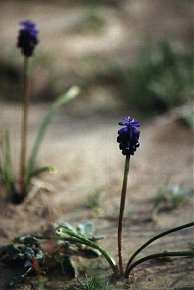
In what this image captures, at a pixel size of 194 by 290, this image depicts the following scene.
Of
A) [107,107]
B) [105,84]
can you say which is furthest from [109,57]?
[107,107]

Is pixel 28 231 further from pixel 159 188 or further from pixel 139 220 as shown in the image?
pixel 159 188

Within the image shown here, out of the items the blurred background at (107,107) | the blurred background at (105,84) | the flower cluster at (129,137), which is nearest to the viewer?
the flower cluster at (129,137)

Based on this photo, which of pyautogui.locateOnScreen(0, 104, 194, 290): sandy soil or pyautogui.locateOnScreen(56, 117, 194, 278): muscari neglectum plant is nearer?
pyautogui.locateOnScreen(56, 117, 194, 278): muscari neglectum plant

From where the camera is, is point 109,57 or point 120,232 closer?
point 120,232

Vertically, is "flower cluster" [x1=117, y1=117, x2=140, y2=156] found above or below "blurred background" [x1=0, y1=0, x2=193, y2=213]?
below

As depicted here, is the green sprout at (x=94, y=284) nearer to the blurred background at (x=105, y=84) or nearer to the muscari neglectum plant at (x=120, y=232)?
the muscari neglectum plant at (x=120, y=232)

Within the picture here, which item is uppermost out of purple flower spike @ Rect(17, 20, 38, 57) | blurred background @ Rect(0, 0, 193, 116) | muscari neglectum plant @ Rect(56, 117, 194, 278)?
blurred background @ Rect(0, 0, 193, 116)

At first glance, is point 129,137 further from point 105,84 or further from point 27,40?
point 105,84

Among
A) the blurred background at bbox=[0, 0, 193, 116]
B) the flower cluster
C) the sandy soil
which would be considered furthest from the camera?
the blurred background at bbox=[0, 0, 193, 116]

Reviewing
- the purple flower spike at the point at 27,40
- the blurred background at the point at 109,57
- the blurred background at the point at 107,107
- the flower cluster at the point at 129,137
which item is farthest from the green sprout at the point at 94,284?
the blurred background at the point at 109,57

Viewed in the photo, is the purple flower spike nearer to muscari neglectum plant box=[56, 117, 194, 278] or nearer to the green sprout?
muscari neglectum plant box=[56, 117, 194, 278]

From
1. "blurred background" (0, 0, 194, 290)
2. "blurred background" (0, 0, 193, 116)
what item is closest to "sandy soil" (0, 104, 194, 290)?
"blurred background" (0, 0, 194, 290)

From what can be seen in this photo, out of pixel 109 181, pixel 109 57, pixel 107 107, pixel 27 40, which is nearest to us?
pixel 27 40
